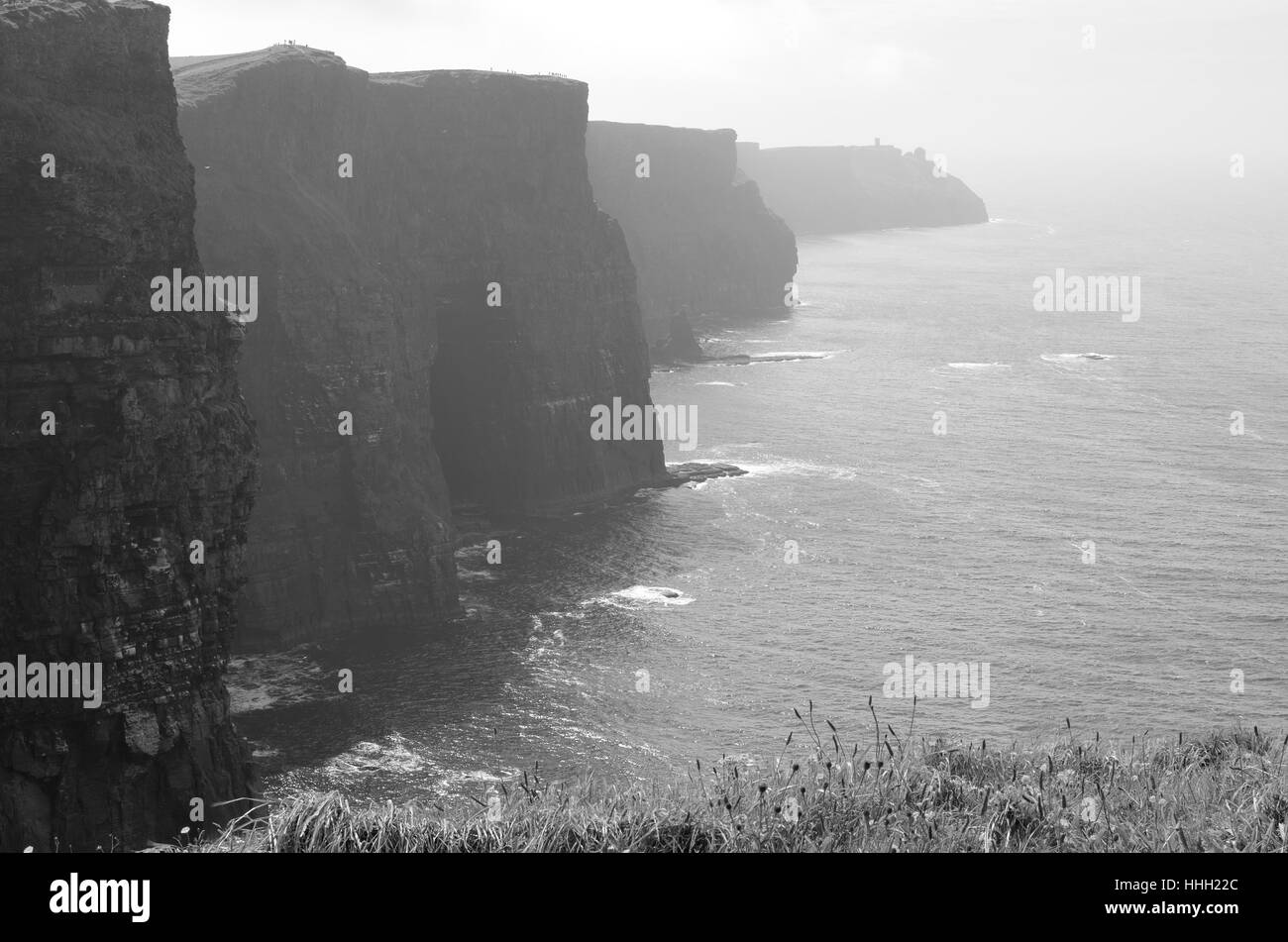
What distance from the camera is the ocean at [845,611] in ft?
252

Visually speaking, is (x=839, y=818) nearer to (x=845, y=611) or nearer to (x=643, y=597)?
(x=845, y=611)

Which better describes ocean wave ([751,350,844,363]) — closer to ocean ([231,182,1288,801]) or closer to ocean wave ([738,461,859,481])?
ocean ([231,182,1288,801])

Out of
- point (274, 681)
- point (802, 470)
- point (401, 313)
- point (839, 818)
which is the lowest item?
point (274, 681)

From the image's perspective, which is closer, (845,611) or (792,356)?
(845,611)

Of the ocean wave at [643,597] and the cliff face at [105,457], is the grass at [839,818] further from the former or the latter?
the ocean wave at [643,597]

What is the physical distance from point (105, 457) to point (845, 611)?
5039 cm

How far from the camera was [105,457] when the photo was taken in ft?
209

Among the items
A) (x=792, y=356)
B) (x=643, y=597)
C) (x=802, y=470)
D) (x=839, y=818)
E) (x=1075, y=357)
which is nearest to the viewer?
(x=839, y=818)

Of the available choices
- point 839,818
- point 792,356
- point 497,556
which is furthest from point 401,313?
point 792,356

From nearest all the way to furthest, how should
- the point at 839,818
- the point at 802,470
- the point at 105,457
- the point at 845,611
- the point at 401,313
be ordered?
the point at 839,818 → the point at 105,457 → the point at 845,611 → the point at 401,313 → the point at 802,470

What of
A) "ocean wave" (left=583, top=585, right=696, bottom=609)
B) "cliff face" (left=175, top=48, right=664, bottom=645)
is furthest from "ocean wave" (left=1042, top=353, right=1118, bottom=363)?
"ocean wave" (left=583, top=585, right=696, bottom=609)

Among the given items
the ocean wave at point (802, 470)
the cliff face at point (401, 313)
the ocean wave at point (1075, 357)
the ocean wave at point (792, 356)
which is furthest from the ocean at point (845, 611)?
the ocean wave at point (792, 356)

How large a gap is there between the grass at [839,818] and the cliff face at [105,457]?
4540 centimetres

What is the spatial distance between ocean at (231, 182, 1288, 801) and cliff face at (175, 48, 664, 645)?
250 inches
